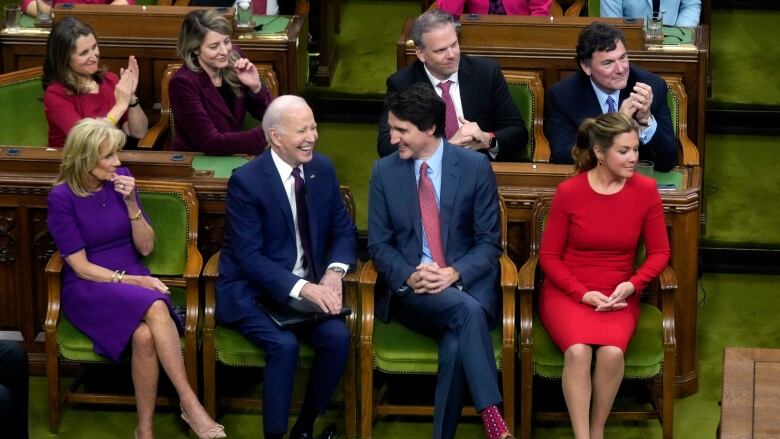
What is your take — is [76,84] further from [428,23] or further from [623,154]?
[623,154]

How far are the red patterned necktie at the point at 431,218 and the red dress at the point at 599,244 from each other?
0.34 metres

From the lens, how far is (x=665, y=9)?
6672 mm

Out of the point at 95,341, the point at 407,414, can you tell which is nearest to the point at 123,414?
the point at 95,341

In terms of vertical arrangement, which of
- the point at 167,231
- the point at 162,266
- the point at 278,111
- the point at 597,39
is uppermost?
the point at 597,39

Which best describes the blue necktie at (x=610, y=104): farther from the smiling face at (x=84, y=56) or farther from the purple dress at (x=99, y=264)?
the smiling face at (x=84, y=56)

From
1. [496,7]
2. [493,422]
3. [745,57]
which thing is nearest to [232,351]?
[493,422]

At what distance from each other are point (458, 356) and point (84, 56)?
73.8 inches

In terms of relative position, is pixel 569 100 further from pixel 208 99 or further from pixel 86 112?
pixel 86 112

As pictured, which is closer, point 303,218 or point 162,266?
point 303,218

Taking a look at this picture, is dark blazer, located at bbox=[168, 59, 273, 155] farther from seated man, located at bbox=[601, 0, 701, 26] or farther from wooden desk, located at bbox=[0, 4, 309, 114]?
seated man, located at bbox=[601, 0, 701, 26]

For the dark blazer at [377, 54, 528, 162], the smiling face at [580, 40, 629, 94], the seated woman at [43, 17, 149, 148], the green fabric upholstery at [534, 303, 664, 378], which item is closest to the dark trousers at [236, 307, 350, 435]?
the green fabric upholstery at [534, 303, 664, 378]

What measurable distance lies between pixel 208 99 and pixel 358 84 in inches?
68.6

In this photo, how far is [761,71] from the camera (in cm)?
750

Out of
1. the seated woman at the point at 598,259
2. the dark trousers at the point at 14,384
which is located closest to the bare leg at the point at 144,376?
the dark trousers at the point at 14,384
